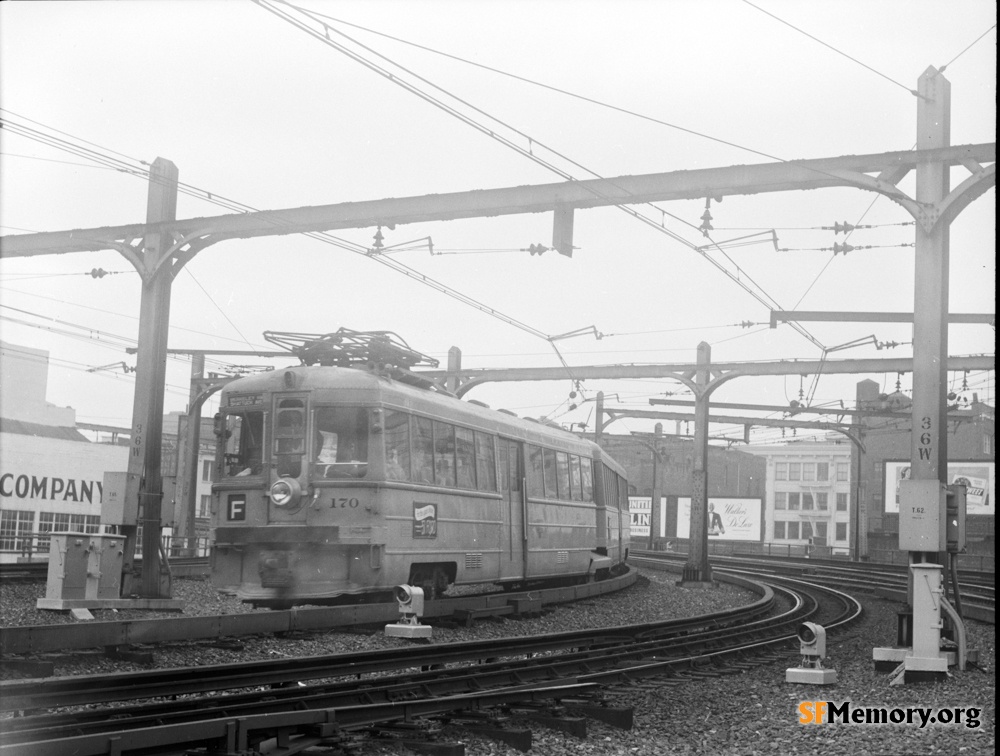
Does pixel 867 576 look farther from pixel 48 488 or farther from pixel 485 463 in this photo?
pixel 48 488

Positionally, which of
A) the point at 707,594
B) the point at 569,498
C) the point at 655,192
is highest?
the point at 655,192

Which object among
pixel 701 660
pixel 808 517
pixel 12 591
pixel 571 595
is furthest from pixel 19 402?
pixel 808 517

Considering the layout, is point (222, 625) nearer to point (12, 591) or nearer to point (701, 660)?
point (701, 660)

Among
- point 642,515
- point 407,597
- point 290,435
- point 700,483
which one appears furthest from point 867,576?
point 642,515

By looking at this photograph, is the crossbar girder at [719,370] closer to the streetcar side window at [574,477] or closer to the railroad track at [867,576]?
the railroad track at [867,576]

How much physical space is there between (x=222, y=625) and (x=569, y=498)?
9881 millimetres

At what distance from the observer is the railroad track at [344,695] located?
634 cm

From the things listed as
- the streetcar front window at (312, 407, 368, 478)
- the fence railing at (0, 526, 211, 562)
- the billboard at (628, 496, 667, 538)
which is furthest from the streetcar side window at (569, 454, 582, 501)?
the billboard at (628, 496, 667, 538)

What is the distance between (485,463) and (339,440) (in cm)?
335

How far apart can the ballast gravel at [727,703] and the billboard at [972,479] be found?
37.0m

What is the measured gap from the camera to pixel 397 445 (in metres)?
14.0

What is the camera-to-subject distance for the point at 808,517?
77625 mm

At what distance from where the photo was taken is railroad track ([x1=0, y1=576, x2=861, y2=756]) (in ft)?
20.8

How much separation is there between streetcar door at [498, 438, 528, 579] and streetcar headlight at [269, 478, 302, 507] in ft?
14.4
